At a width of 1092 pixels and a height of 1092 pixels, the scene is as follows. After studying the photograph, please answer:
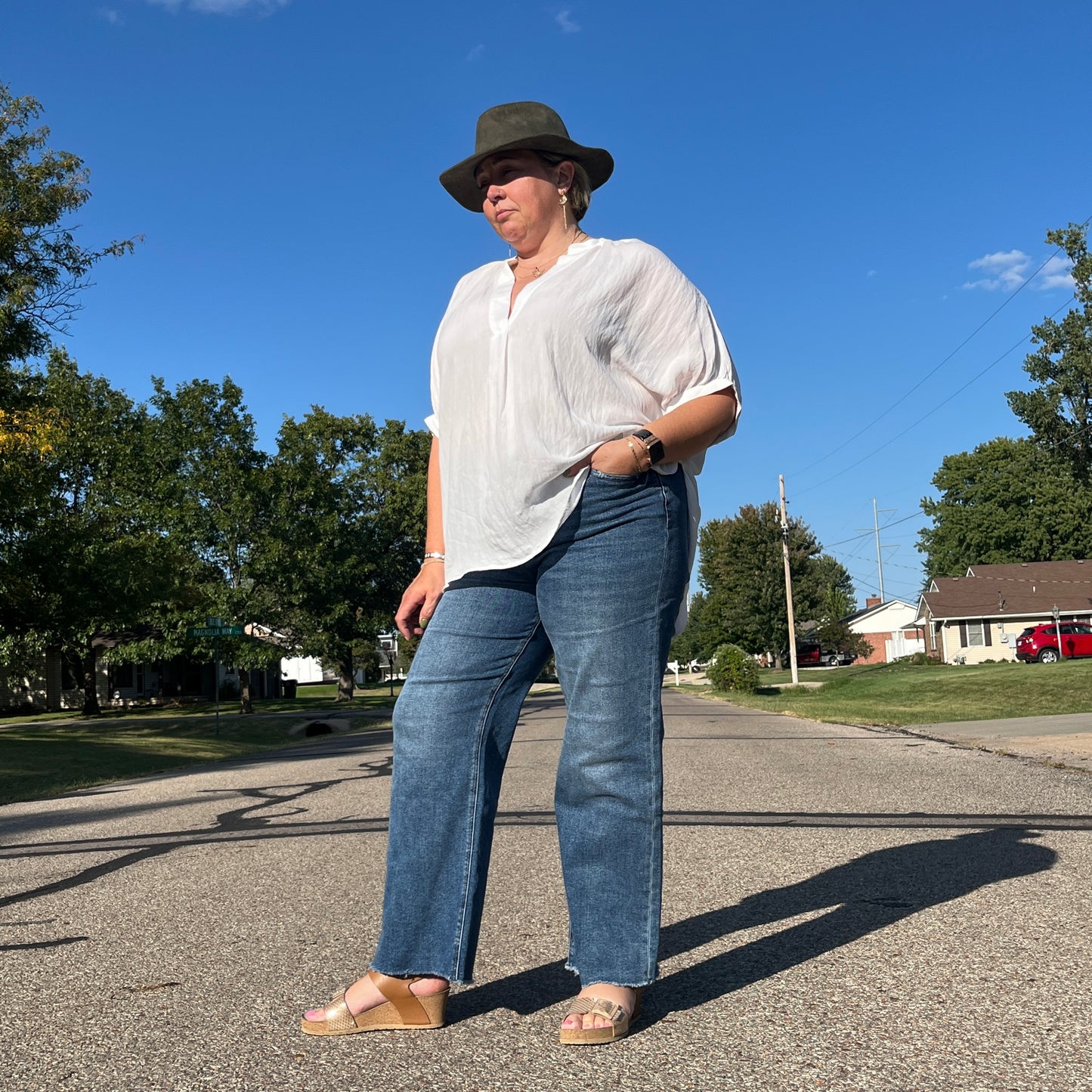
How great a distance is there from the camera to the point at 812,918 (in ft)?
11.5

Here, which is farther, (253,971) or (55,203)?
Result: (55,203)

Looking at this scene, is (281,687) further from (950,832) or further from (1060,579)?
(950,832)

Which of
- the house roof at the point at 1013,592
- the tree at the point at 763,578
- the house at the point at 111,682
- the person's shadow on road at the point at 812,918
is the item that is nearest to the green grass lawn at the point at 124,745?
the person's shadow on road at the point at 812,918

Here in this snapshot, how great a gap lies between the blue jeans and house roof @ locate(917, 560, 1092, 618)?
60601 millimetres

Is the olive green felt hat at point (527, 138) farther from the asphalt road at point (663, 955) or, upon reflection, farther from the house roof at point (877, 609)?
the house roof at point (877, 609)

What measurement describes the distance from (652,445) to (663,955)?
148 centimetres

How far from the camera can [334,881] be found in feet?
14.9

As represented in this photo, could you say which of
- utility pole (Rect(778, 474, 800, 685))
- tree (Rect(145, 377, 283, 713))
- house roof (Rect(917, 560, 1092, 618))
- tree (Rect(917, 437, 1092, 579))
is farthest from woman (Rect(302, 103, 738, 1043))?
tree (Rect(917, 437, 1092, 579))

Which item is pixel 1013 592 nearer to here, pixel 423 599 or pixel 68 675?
pixel 68 675

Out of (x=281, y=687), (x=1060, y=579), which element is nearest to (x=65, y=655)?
(x=281, y=687)

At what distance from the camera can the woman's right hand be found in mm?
2896

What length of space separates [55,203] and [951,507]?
74.0m

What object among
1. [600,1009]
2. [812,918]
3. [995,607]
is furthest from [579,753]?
[995,607]

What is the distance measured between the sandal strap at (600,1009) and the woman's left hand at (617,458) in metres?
1.16
